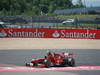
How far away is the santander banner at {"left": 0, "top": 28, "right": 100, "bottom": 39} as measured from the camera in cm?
3356

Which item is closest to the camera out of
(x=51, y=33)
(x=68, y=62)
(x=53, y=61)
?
(x=53, y=61)

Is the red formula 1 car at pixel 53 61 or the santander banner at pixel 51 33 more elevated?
the red formula 1 car at pixel 53 61

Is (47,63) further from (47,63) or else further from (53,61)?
(53,61)

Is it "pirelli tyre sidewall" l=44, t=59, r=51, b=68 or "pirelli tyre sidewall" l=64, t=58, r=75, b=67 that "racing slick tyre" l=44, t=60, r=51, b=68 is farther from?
"pirelli tyre sidewall" l=64, t=58, r=75, b=67

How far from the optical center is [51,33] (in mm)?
34031

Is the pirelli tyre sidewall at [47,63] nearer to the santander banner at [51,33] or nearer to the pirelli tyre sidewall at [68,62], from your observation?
the pirelli tyre sidewall at [68,62]

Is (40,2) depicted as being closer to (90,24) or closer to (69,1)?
(69,1)

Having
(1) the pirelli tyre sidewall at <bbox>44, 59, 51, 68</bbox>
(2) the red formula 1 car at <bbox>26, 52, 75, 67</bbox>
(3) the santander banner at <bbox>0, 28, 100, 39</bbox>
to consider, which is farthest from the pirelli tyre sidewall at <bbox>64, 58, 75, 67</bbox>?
(3) the santander banner at <bbox>0, 28, 100, 39</bbox>

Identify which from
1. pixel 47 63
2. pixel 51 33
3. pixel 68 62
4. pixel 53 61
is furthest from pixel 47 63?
pixel 51 33

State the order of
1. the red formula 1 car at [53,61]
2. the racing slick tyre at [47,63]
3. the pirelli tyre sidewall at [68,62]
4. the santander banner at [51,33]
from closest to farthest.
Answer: the racing slick tyre at [47,63]
the red formula 1 car at [53,61]
the pirelli tyre sidewall at [68,62]
the santander banner at [51,33]

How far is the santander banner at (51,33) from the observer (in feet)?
110

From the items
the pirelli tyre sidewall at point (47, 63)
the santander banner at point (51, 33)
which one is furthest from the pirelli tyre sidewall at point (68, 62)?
the santander banner at point (51, 33)

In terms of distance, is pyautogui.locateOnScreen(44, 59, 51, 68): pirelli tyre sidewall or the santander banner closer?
Result: pyautogui.locateOnScreen(44, 59, 51, 68): pirelli tyre sidewall

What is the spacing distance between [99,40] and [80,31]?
7.64 feet
